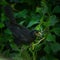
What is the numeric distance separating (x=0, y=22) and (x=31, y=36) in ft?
1.48

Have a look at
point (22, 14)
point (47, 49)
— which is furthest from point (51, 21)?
point (22, 14)

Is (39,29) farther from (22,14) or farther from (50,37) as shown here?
(22,14)

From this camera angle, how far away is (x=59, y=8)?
1.36 meters

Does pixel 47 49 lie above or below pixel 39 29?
below

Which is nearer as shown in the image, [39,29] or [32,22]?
[39,29]

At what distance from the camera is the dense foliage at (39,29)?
1.25 metres

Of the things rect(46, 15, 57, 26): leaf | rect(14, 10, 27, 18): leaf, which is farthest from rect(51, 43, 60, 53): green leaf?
rect(14, 10, 27, 18): leaf

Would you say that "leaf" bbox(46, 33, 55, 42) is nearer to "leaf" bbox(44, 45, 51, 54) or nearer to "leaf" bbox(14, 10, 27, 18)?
"leaf" bbox(44, 45, 51, 54)

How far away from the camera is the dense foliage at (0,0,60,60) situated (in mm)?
1254

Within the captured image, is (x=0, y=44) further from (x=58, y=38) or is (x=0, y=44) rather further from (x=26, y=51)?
(x=58, y=38)

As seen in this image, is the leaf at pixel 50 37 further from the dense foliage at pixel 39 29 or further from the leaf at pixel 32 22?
the leaf at pixel 32 22

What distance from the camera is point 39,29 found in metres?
1.24

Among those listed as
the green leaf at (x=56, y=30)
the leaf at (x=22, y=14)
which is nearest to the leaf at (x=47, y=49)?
the green leaf at (x=56, y=30)

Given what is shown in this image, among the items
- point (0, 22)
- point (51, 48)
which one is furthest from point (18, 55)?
point (0, 22)
